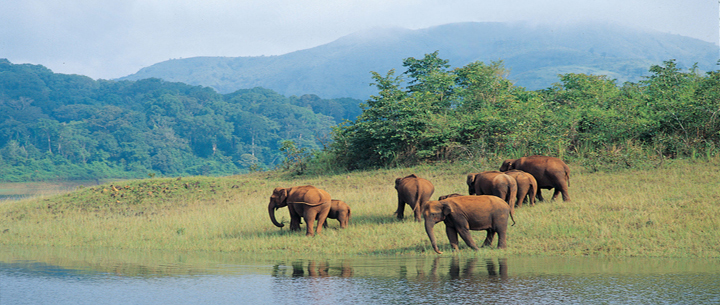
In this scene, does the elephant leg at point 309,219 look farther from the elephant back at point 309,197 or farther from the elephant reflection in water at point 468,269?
the elephant reflection in water at point 468,269

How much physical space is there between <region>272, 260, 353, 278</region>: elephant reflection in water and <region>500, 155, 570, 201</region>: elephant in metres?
7.61

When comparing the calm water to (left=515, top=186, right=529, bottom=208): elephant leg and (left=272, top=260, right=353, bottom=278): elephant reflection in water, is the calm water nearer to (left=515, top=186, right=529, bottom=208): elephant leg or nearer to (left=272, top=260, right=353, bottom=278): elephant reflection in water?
(left=272, top=260, right=353, bottom=278): elephant reflection in water

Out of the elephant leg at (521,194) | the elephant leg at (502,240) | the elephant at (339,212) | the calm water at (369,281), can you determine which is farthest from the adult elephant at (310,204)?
the elephant leg at (521,194)

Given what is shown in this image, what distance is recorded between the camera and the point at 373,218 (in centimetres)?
1639

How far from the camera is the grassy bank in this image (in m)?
12.5

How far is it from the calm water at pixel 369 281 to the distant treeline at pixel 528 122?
528 inches

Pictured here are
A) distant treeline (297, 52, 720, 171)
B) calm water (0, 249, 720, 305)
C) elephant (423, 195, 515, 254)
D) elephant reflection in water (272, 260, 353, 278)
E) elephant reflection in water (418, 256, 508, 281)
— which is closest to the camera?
calm water (0, 249, 720, 305)

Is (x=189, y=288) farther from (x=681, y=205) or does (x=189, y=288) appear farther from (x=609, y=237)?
(x=681, y=205)

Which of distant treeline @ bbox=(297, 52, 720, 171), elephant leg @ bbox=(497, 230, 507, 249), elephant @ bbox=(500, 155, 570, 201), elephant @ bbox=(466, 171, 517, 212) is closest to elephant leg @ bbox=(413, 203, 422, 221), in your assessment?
elephant @ bbox=(466, 171, 517, 212)

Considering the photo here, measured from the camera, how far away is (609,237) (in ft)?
41.1

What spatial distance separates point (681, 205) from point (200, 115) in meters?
103

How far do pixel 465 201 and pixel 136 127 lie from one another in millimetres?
95816

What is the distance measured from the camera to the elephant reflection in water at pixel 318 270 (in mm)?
9992

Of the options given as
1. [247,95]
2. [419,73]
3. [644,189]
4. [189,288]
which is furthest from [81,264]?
[247,95]
